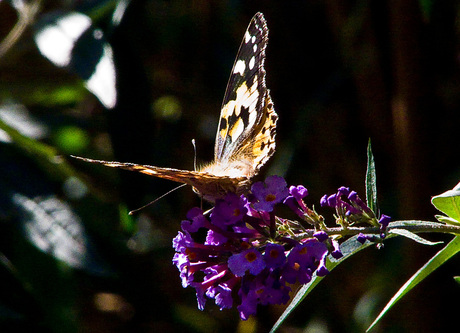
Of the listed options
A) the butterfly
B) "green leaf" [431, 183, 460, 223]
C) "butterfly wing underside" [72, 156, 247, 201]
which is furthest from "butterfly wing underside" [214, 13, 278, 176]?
"green leaf" [431, 183, 460, 223]

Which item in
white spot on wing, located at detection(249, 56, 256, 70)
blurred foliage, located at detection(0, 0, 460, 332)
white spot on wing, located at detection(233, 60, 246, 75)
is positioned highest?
white spot on wing, located at detection(249, 56, 256, 70)

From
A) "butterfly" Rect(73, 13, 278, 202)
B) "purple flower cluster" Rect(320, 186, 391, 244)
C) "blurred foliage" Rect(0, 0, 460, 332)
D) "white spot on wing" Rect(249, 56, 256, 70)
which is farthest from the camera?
"blurred foliage" Rect(0, 0, 460, 332)

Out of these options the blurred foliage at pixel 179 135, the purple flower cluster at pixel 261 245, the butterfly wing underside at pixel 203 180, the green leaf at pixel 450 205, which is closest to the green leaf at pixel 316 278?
the purple flower cluster at pixel 261 245

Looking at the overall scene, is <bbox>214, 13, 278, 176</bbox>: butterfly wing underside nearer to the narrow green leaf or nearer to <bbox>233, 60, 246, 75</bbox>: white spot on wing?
<bbox>233, 60, 246, 75</bbox>: white spot on wing

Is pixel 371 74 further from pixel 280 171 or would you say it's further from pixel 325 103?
pixel 280 171

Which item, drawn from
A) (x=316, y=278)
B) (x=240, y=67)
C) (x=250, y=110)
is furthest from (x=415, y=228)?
(x=240, y=67)

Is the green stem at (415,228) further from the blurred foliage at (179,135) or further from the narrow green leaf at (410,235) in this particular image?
the blurred foliage at (179,135)

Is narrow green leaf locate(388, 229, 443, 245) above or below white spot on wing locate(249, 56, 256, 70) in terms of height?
below

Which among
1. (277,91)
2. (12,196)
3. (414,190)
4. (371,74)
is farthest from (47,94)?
(414,190)
